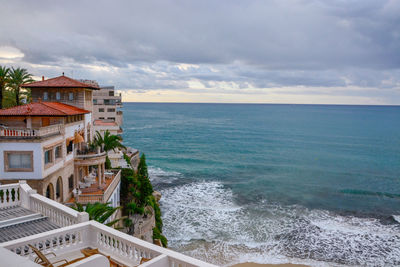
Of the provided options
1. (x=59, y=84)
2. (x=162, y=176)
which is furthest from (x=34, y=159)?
(x=162, y=176)

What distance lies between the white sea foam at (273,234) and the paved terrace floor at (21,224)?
19.7 m

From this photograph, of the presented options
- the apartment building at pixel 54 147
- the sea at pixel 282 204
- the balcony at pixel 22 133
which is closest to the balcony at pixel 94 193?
the apartment building at pixel 54 147

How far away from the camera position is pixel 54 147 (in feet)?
78.2

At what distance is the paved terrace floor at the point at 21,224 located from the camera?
11.1 metres

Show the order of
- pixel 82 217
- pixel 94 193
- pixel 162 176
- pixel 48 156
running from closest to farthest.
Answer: pixel 82 217 → pixel 48 156 → pixel 94 193 → pixel 162 176

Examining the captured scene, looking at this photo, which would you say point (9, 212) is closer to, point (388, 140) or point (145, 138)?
point (145, 138)

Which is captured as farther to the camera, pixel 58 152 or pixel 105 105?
pixel 105 105

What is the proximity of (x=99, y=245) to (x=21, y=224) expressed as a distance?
4.25 meters

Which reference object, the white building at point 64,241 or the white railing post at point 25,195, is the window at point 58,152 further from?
the white railing post at point 25,195

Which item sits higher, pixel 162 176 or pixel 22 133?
pixel 22 133

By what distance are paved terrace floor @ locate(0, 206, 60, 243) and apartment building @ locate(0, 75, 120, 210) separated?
8.91 metres

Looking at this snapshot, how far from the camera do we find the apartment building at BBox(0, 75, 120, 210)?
2134 cm

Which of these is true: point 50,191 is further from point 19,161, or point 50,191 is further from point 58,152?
point 19,161

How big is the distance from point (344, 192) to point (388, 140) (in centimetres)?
7172
